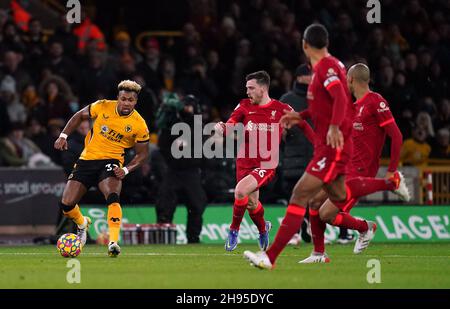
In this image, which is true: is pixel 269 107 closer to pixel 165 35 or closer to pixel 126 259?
pixel 126 259

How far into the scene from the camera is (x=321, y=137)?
42.9 ft

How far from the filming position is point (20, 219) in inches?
880

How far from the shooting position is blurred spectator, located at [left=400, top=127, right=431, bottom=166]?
23.8 metres

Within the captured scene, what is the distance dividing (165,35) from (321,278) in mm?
16590

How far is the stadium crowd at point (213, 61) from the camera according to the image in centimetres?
2370

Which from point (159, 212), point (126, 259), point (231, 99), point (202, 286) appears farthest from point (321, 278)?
point (231, 99)

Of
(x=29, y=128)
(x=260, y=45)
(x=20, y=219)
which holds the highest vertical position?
(x=260, y=45)

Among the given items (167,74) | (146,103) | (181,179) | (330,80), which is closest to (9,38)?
(167,74)

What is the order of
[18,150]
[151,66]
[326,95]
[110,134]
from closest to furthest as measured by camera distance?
[326,95] → [110,134] → [18,150] → [151,66]

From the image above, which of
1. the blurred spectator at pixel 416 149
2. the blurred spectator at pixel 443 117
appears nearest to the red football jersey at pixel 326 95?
the blurred spectator at pixel 416 149

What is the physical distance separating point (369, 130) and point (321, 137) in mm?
3202
